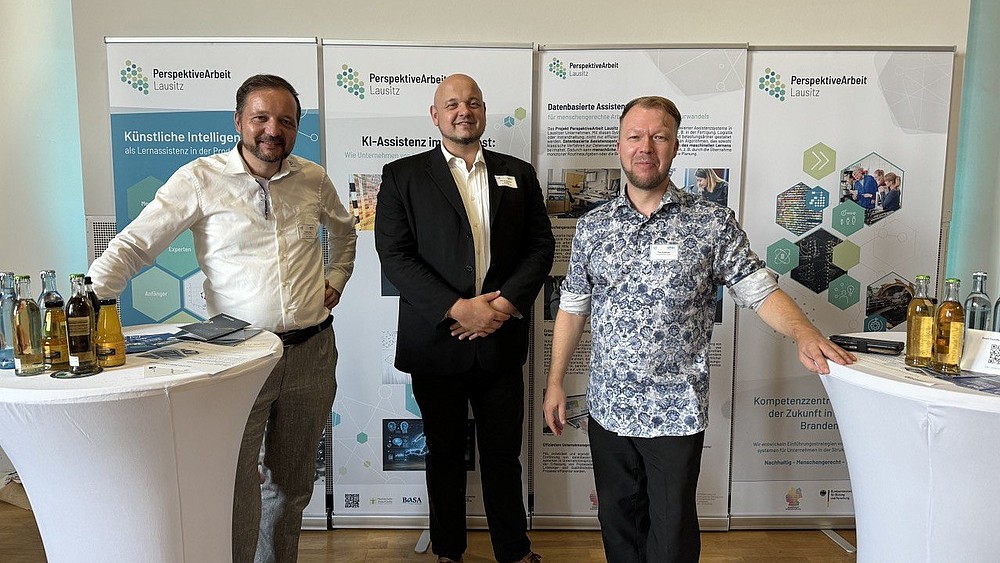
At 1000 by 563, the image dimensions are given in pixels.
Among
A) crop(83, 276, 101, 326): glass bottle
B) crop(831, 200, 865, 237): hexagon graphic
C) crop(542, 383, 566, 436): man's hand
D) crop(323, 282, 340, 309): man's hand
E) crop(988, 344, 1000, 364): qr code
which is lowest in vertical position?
crop(542, 383, 566, 436): man's hand

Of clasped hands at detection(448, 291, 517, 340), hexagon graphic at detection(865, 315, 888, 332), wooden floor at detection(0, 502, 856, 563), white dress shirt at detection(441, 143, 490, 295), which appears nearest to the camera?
clasped hands at detection(448, 291, 517, 340)

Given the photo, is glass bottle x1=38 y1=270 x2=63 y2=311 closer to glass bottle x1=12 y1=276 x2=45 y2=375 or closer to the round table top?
glass bottle x1=12 y1=276 x2=45 y2=375

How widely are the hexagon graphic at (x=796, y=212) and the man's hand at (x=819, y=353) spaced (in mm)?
1246

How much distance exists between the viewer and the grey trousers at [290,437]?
2135 millimetres

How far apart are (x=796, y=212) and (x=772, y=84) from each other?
569mm

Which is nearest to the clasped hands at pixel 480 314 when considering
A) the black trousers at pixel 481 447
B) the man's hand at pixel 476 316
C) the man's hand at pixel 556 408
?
the man's hand at pixel 476 316

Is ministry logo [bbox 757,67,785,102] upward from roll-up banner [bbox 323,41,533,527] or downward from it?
upward

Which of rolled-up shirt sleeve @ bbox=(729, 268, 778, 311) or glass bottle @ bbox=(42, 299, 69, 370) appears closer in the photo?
glass bottle @ bbox=(42, 299, 69, 370)

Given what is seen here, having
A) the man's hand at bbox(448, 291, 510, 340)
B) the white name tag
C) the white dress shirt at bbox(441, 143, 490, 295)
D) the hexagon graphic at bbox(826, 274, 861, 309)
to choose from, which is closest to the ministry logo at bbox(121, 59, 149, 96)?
the white dress shirt at bbox(441, 143, 490, 295)

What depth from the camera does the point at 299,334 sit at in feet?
7.02

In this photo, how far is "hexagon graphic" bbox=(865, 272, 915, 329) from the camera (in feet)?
9.64

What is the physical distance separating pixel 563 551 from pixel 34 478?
201 cm

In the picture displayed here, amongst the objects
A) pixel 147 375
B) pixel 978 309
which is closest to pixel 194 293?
pixel 147 375

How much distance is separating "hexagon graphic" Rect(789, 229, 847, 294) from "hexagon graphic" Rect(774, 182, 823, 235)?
51mm
